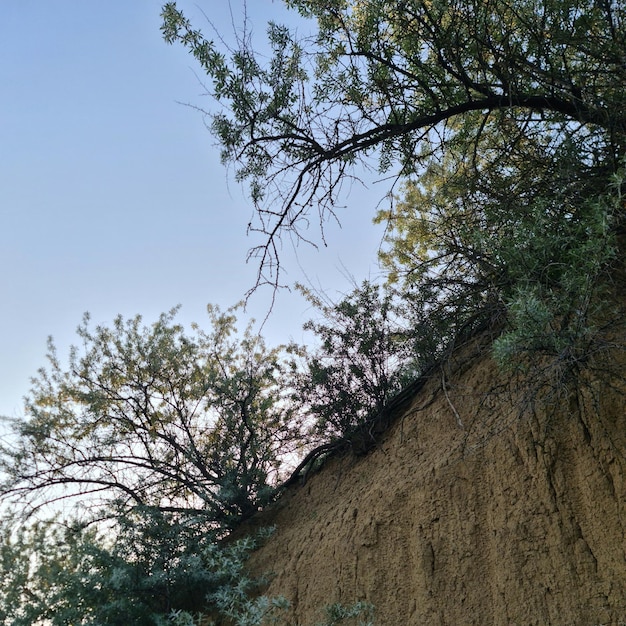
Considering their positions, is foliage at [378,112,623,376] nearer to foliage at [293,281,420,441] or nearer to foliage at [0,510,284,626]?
foliage at [293,281,420,441]

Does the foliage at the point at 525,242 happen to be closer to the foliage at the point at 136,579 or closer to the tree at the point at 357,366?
the tree at the point at 357,366

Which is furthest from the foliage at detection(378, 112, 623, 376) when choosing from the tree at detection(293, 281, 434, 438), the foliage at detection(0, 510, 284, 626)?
the foliage at detection(0, 510, 284, 626)

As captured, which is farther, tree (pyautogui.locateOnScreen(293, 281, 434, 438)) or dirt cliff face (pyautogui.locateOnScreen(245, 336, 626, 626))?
tree (pyautogui.locateOnScreen(293, 281, 434, 438))

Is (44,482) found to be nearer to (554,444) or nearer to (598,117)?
(554,444)

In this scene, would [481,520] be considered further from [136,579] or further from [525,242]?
[136,579]

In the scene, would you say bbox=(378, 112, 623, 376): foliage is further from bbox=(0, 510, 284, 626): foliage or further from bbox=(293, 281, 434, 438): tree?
bbox=(0, 510, 284, 626): foliage

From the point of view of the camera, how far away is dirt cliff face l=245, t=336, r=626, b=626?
4059mm

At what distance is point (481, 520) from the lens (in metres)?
4.68

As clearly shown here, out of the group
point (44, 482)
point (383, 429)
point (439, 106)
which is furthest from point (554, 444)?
point (44, 482)

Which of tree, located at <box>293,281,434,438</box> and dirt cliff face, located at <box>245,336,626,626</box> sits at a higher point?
tree, located at <box>293,281,434,438</box>

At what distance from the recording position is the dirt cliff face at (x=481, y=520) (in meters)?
4.06

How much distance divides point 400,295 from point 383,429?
1742mm

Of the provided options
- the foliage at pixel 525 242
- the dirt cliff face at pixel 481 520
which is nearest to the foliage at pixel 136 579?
the dirt cliff face at pixel 481 520

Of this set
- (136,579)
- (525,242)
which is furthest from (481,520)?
(136,579)
